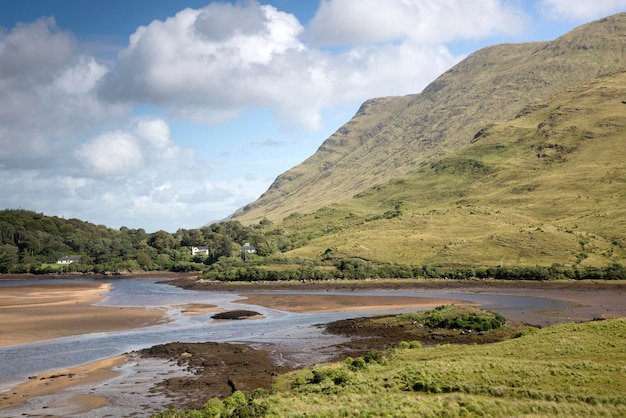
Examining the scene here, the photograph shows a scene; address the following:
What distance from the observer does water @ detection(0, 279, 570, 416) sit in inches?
1867

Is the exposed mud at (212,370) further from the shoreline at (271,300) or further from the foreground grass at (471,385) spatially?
the shoreline at (271,300)

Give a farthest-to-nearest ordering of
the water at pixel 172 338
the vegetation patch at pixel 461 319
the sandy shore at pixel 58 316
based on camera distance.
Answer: the sandy shore at pixel 58 316 < the vegetation patch at pixel 461 319 < the water at pixel 172 338

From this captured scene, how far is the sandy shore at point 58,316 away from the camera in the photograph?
7231 centimetres

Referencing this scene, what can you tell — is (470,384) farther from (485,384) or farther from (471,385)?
(485,384)

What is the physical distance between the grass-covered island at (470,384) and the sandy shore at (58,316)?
3927 centimetres

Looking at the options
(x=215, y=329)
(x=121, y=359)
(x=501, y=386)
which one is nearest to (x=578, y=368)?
(x=501, y=386)

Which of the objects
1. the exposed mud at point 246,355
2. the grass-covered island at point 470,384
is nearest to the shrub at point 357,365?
the grass-covered island at point 470,384

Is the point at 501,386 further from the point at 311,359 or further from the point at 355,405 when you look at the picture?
the point at 311,359

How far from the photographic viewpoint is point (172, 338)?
2685 inches

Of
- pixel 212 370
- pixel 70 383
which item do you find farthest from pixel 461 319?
pixel 70 383

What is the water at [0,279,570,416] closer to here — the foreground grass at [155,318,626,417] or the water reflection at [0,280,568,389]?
the water reflection at [0,280,568,389]

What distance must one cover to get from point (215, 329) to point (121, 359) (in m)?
21.7

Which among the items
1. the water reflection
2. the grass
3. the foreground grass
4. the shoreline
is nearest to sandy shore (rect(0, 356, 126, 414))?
the shoreline

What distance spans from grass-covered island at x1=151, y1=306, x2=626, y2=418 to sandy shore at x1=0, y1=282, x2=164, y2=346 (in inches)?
1546
